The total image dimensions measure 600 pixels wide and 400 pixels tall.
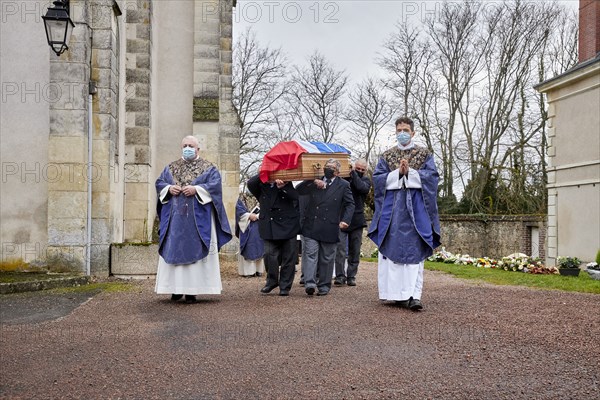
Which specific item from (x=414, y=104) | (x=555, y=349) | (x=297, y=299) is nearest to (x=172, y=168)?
(x=297, y=299)

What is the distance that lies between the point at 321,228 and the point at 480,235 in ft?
73.7

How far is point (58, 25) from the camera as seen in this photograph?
10.1 m

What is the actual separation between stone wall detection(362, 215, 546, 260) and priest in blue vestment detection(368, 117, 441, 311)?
830 inches

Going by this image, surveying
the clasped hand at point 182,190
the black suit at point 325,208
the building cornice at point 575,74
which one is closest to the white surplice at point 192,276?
the clasped hand at point 182,190

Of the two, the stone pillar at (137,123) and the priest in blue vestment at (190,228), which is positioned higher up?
the stone pillar at (137,123)

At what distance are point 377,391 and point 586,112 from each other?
19136mm

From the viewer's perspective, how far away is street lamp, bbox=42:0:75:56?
9.95m

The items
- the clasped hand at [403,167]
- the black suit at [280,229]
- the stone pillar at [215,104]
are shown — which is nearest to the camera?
the clasped hand at [403,167]

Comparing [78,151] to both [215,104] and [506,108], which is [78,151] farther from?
[506,108]

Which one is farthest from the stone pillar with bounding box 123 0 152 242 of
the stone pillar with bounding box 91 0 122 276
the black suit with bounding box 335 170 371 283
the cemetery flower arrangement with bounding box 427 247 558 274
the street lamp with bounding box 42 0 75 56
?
the cemetery flower arrangement with bounding box 427 247 558 274

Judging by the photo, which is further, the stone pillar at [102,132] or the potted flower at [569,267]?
the potted flower at [569,267]

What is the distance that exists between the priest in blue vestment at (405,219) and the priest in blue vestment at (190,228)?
84.1 inches

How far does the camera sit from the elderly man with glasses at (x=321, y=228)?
9688 mm

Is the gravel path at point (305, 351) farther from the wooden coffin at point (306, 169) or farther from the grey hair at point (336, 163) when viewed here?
the grey hair at point (336, 163)
